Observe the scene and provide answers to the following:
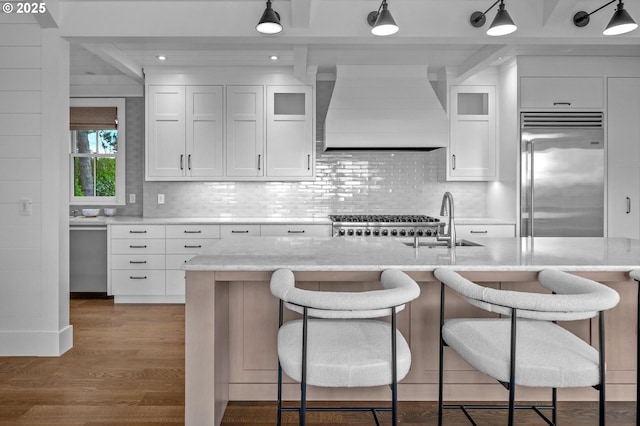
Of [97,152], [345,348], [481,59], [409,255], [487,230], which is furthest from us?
[97,152]

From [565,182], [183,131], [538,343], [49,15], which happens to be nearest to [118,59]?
[183,131]

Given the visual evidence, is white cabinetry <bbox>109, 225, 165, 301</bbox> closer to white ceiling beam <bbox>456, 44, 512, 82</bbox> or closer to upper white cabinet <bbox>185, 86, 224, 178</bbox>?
upper white cabinet <bbox>185, 86, 224, 178</bbox>

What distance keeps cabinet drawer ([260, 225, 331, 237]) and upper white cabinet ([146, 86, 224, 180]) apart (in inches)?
37.8

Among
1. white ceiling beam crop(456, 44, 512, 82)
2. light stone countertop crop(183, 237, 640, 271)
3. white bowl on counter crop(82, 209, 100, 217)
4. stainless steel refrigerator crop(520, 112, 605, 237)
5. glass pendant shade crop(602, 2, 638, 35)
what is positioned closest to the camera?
light stone countertop crop(183, 237, 640, 271)

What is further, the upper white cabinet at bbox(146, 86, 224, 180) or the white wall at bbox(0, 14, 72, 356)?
the upper white cabinet at bbox(146, 86, 224, 180)

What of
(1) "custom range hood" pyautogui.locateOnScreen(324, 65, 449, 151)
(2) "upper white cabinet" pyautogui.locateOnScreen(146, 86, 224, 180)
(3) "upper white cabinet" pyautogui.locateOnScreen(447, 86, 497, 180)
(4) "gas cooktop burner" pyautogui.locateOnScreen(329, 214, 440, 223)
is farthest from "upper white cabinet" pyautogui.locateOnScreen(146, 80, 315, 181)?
(3) "upper white cabinet" pyautogui.locateOnScreen(447, 86, 497, 180)

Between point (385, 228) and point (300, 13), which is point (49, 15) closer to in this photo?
point (300, 13)

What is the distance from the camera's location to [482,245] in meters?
2.71

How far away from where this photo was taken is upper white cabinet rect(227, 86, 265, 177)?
5062 mm

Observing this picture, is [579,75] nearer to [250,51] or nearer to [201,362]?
[250,51]

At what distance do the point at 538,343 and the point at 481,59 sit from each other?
331cm

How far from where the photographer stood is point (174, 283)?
15.6ft

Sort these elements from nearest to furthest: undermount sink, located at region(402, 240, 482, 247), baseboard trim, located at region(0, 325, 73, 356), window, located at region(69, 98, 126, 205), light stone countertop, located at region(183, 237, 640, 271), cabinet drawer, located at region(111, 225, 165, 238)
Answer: light stone countertop, located at region(183, 237, 640, 271), undermount sink, located at region(402, 240, 482, 247), baseboard trim, located at region(0, 325, 73, 356), cabinet drawer, located at region(111, 225, 165, 238), window, located at region(69, 98, 126, 205)

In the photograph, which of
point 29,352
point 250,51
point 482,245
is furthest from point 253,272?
point 250,51
